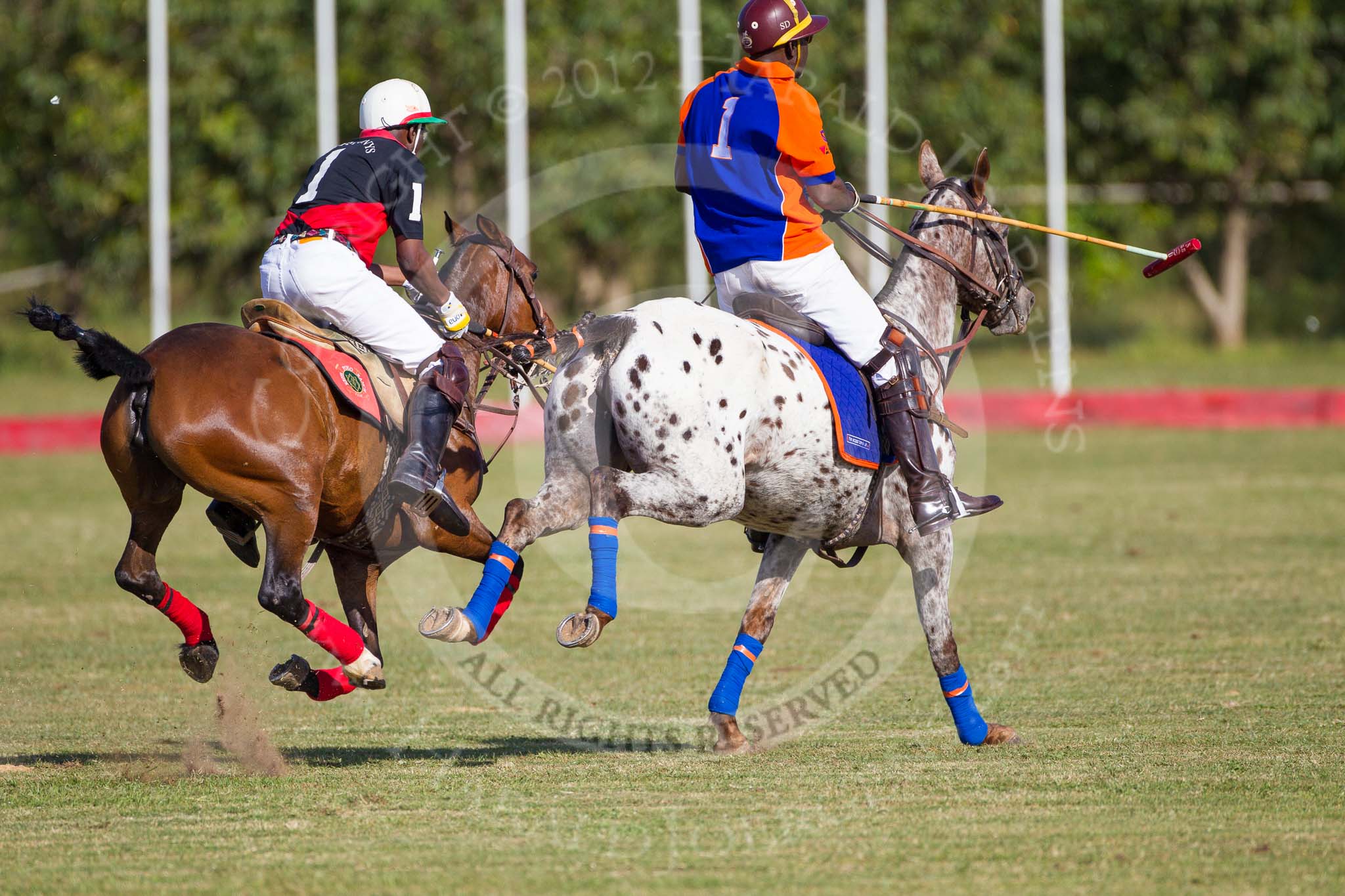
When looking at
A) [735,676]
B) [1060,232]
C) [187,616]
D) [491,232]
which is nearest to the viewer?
[187,616]

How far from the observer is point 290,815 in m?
5.39

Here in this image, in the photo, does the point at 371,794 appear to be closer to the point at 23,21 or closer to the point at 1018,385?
the point at 1018,385

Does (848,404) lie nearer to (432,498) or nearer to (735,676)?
(735,676)

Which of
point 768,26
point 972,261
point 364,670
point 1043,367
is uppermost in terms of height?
point 768,26

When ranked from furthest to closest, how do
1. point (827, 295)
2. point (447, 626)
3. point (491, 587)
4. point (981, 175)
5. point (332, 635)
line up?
point (981, 175)
point (827, 295)
point (332, 635)
point (491, 587)
point (447, 626)

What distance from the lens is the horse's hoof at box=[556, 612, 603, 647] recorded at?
550 cm

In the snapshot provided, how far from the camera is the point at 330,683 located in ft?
21.0

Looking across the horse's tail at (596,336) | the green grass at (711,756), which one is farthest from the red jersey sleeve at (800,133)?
the green grass at (711,756)

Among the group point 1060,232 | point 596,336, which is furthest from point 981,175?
point 596,336

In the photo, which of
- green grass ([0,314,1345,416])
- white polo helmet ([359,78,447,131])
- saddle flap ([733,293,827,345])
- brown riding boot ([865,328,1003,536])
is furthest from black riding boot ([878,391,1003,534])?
green grass ([0,314,1345,416])

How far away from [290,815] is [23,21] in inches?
951

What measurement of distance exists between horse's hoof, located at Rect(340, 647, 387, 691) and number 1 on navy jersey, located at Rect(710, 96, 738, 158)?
2339 mm

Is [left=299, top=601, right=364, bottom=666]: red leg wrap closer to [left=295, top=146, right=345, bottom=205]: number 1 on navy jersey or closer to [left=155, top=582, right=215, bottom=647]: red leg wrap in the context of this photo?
[left=155, top=582, right=215, bottom=647]: red leg wrap

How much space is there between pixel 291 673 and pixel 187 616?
1.72 ft
